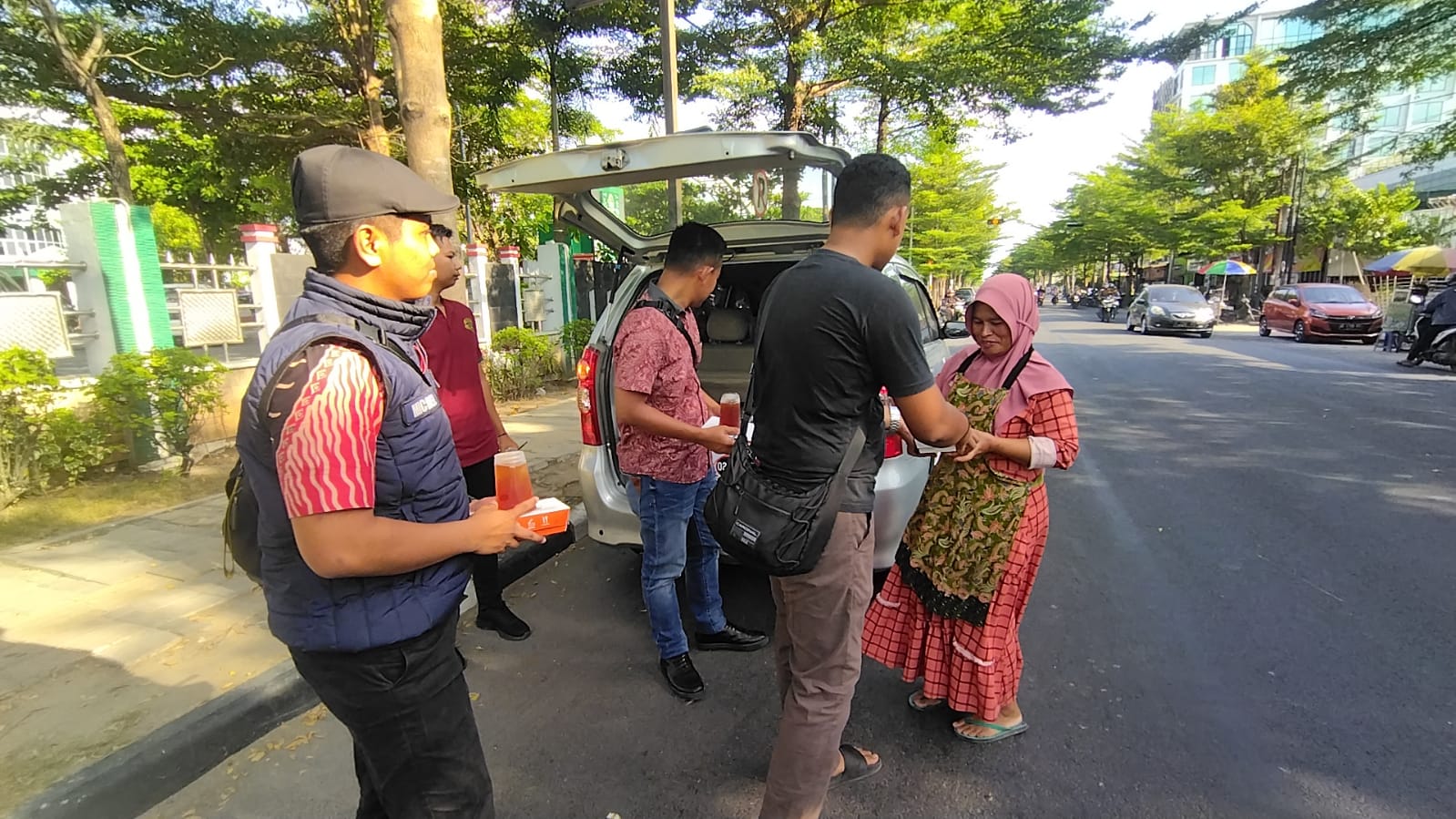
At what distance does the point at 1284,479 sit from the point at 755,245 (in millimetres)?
4638

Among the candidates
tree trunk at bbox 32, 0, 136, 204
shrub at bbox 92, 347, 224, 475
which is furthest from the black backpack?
tree trunk at bbox 32, 0, 136, 204

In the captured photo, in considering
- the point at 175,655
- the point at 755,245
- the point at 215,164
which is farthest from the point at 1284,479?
the point at 215,164

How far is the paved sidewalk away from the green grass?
0.22 m

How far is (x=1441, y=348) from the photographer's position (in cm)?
1040

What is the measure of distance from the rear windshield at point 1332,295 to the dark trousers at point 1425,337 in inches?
225

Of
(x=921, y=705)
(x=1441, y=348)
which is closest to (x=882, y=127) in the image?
(x=1441, y=348)

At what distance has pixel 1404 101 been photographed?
1737 inches

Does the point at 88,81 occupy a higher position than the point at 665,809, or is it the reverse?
the point at 88,81

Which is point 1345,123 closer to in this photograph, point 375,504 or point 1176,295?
point 1176,295

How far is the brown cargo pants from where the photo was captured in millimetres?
1870

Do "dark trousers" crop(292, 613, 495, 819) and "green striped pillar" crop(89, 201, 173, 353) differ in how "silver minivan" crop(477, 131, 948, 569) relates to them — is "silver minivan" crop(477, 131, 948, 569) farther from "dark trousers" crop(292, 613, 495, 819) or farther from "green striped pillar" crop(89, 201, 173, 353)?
"green striped pillar" crop(89, 201, 173, 353)

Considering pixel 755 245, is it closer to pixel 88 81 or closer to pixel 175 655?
pixel 175 655

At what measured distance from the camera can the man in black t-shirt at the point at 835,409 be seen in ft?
5.56

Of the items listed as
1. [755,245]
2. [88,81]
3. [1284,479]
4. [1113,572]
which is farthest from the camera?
[88,81]
